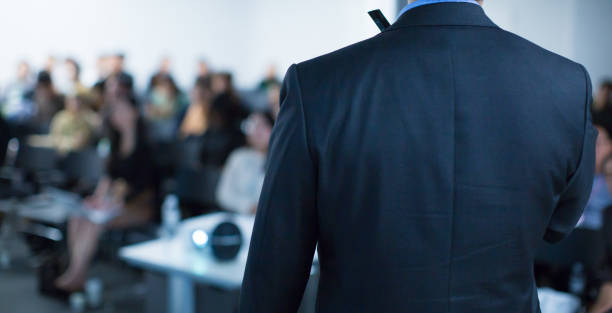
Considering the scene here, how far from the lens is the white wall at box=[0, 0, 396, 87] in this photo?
8.34 metres

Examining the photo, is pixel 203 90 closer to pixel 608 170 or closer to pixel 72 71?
pixel 72 71

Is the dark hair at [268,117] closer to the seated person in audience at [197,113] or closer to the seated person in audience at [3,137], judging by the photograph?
the seated person in audience at [197,113]

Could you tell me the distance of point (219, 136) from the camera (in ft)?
14.1

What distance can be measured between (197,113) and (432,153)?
15.0 ft

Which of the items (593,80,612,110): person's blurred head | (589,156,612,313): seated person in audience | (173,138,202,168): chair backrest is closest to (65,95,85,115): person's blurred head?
(173,138,202,168): chair backrest

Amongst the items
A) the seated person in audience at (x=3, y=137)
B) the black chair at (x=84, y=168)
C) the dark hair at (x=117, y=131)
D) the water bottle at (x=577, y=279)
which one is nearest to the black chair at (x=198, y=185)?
the dark hair at (x=117, y=131)

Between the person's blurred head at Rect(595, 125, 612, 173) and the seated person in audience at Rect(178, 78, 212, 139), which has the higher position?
the seated person in audience at Rect(178, 78, 212, 139)

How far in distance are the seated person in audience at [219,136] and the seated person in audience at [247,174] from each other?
0.76 meters

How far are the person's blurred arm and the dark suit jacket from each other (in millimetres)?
2461

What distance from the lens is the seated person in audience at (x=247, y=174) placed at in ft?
10.7

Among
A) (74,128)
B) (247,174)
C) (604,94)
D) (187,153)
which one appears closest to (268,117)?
(247,174)

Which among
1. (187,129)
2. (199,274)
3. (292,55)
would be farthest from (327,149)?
(292,55)

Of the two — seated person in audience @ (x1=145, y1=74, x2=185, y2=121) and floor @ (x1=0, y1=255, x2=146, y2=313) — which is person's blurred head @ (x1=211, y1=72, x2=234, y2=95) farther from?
floor @ (x1=0, y1=255, x2=146, y2=313)

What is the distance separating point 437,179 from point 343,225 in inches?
6.4
